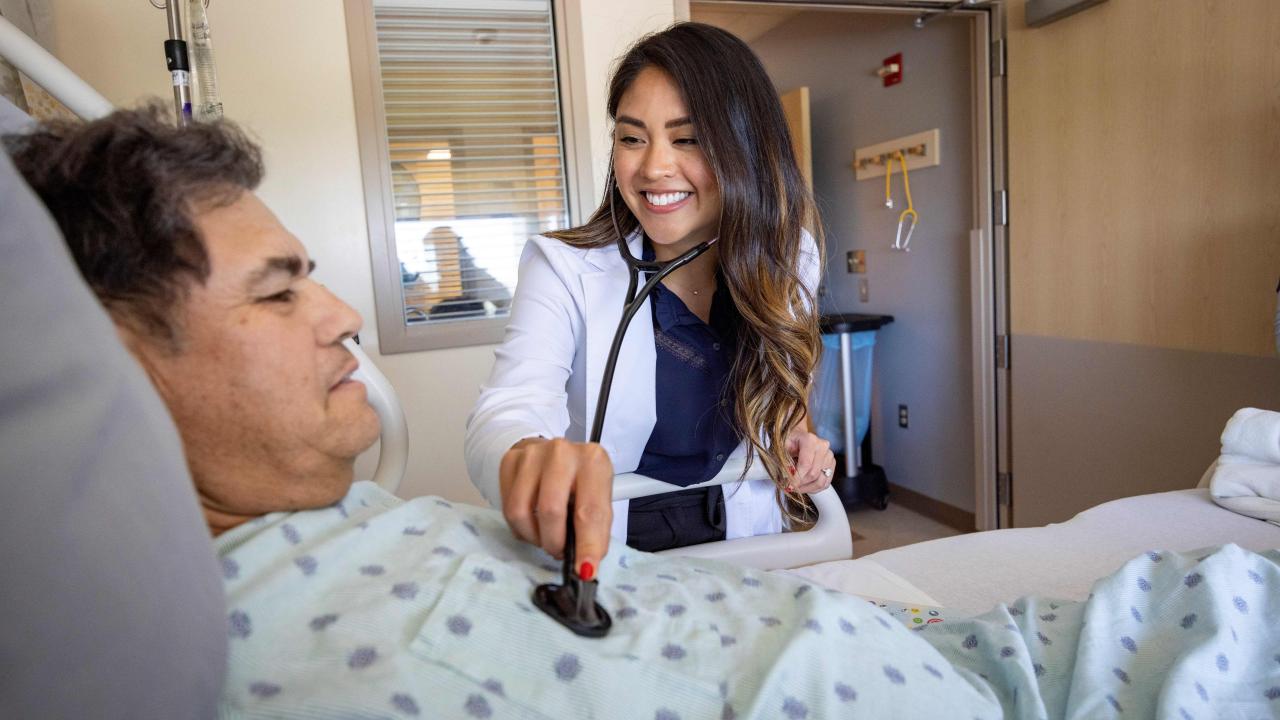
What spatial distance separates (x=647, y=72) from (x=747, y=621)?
0.89 metres

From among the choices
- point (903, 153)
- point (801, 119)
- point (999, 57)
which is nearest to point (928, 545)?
point (999, 57)

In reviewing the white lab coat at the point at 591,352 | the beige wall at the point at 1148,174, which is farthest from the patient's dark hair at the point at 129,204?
the beige wall at the point at 1148,174

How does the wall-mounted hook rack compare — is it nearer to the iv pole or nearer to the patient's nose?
the iv pole

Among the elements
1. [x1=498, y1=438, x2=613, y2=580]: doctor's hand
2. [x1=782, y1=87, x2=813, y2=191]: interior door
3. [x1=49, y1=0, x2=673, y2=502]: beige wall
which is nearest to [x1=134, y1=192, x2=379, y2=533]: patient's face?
[x1=498, y1=438, x2=613, y2=580]: doctor's hand

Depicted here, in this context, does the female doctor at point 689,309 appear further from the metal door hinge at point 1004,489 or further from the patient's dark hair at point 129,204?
the metal door hinge at point 1004,489

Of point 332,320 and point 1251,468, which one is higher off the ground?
point 332,320

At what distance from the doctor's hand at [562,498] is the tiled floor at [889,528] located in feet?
8.68

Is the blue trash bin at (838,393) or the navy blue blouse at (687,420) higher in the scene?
the navy blue blouse at (687,420)

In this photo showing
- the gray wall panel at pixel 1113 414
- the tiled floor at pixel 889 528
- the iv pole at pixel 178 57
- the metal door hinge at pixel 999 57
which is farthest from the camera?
the tiled floor at pixel 889 528

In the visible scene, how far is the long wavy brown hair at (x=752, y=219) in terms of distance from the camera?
1231mm

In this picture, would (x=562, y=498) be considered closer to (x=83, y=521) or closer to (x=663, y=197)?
(x=83, y=521)

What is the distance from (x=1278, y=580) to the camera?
2.89ft

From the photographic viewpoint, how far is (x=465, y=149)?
2592mm

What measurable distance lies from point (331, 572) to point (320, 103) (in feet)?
6.76
